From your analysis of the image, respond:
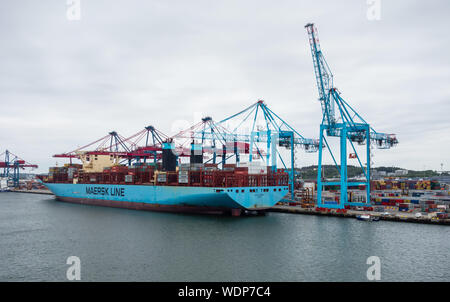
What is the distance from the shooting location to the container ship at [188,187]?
133ft

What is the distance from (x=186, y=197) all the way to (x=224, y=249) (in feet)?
59.9

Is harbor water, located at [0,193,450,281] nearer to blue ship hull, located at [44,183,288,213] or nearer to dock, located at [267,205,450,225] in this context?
dock, located at [267,205,450,225]

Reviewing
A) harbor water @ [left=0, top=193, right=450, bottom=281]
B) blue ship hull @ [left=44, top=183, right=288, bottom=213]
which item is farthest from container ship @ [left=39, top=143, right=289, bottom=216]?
harbor water @ [left=0, top=193, right=450, bottom=281]

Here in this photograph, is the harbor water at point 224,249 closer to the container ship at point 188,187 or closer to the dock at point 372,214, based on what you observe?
the dock at point 372,214

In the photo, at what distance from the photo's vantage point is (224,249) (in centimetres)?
2578

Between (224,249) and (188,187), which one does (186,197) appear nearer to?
(188,187)

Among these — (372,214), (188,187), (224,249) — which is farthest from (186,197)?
(372,214)

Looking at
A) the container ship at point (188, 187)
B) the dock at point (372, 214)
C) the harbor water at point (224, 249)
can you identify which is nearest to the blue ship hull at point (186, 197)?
the container ship at point (188, 187)

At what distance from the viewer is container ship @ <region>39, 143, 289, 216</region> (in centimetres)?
4059

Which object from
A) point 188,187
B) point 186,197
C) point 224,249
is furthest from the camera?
point 186,197

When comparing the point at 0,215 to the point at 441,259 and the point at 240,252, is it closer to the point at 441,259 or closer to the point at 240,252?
the point at 240,252

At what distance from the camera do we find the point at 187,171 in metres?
43.8

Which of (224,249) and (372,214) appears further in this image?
(372,214)
